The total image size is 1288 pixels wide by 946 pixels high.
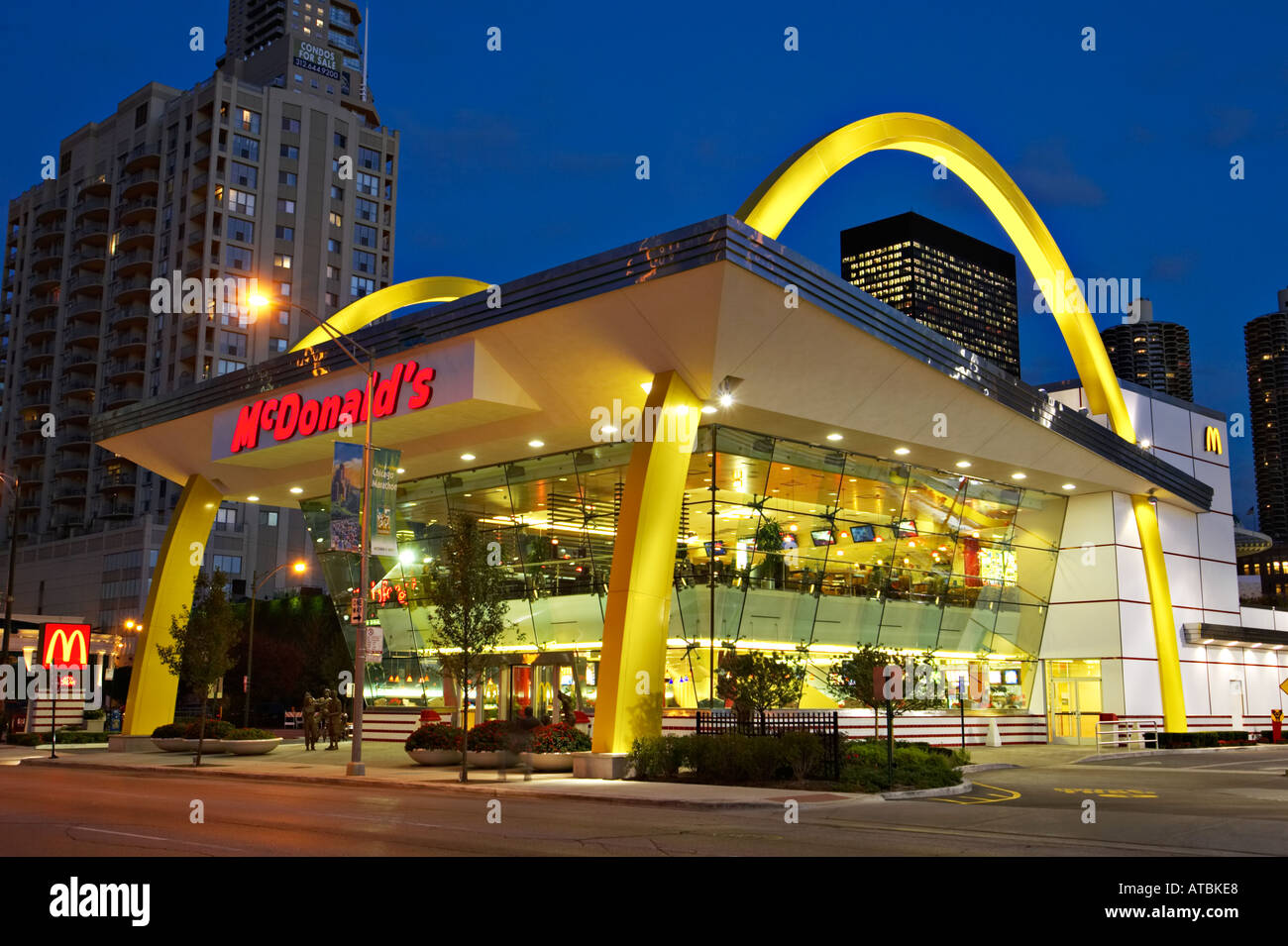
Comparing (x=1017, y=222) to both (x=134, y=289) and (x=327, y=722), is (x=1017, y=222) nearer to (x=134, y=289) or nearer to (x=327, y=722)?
(x=327, y=722)

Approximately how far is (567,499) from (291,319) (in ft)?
276

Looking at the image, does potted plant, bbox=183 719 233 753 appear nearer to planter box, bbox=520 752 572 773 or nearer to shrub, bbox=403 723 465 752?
shrub, bbox=403 723 465 752

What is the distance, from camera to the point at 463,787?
76.2 feet

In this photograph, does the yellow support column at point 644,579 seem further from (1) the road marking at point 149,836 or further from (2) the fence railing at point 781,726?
(1) the road marking at point 149,836

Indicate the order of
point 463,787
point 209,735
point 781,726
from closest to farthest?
1. point 463,787
2. point 781,726
3. point 209,735

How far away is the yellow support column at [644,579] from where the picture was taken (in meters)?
25.8

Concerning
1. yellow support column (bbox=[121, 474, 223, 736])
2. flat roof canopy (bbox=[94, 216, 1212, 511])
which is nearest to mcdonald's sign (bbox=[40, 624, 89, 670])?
yellow support column (bbox=[121, 474, 223, 736])

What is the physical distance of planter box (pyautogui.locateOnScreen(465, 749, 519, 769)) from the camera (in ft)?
92.7

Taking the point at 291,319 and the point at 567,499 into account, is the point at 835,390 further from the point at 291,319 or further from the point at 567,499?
the point at 291,319

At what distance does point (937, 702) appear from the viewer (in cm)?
3566

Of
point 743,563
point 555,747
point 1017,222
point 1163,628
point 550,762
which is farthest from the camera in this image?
point 1163,628

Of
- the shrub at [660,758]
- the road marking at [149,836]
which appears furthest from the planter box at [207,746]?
the road marking at [149,836]

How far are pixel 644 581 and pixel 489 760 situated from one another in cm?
708

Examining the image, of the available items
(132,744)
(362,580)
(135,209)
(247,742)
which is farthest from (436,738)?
(135,209)
